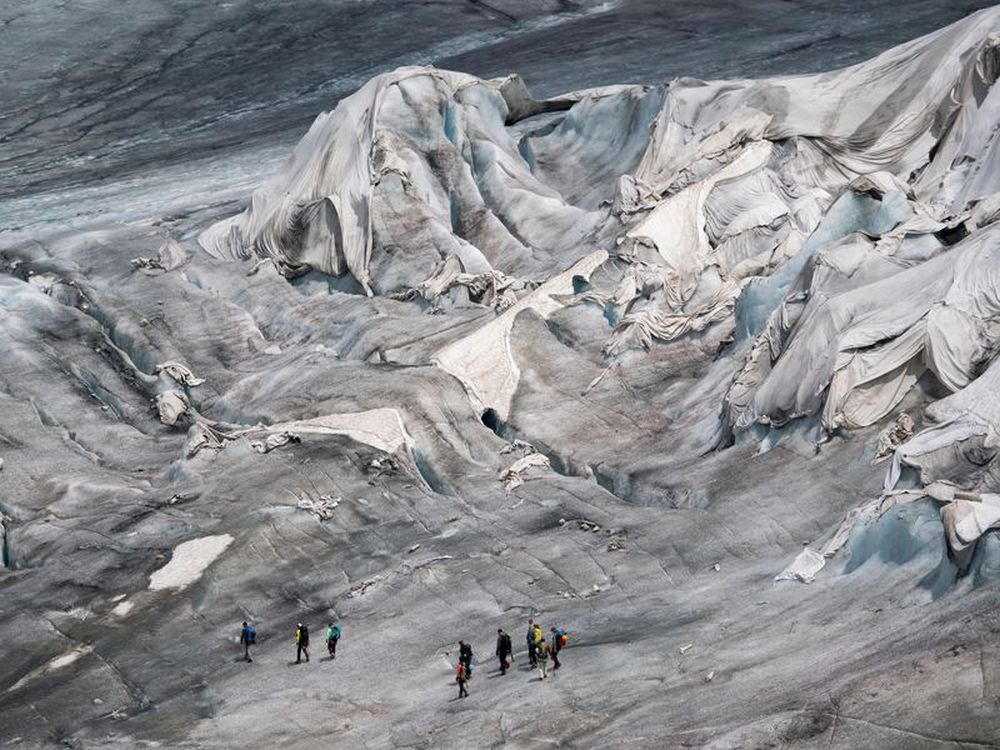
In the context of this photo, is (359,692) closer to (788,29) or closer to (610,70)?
(610,70)

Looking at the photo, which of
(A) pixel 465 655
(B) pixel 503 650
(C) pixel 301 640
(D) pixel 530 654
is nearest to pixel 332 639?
(C) pixel 301 640

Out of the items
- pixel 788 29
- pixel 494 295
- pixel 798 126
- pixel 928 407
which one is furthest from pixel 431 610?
pixel 788 29

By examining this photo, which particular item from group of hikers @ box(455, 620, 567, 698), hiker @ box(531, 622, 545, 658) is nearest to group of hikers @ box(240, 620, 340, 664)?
group of hikers @ box(455, 620, 567, 698)

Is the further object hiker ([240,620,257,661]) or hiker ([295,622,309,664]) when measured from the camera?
hiker ([240,620,257,661])

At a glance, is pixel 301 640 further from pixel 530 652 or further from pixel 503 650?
pixel 530 652

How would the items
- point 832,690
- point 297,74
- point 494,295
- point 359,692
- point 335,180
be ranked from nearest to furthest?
point 832,690, point 359,692, point 494,295, point 335,180, point 297,74

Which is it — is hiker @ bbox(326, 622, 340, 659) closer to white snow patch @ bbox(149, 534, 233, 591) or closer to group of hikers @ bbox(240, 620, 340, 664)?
group of hikers @ bbox(240, 620, 340, 664)
